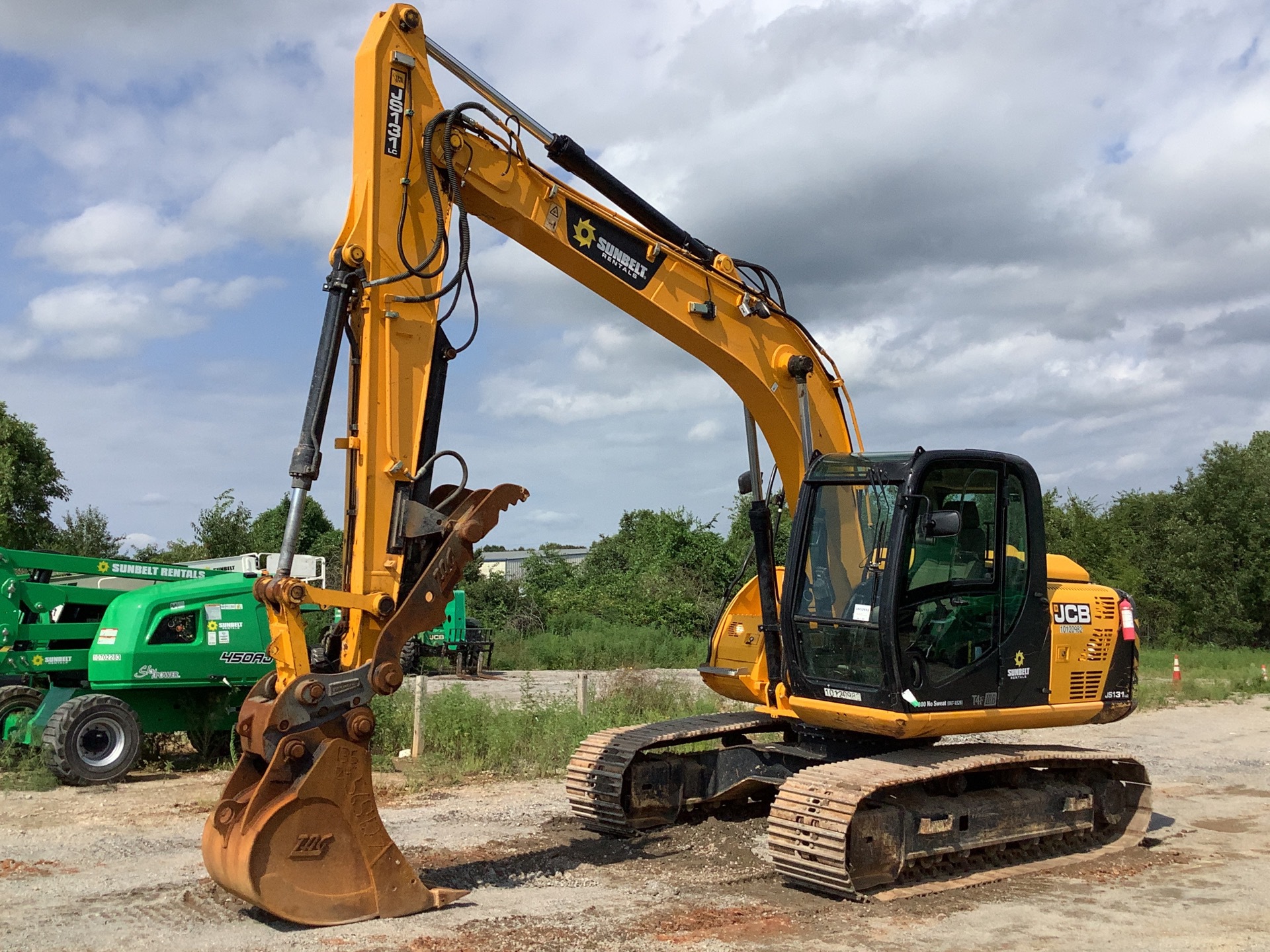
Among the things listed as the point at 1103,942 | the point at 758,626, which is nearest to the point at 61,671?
the point at 758,626

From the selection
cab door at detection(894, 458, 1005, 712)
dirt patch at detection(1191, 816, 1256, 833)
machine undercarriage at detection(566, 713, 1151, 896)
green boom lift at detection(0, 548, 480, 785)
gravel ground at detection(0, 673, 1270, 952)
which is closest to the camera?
gravel ground at detection(0, 673, 1270, 952)

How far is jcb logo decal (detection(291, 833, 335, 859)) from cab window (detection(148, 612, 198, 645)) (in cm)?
724

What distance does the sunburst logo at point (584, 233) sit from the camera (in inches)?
307

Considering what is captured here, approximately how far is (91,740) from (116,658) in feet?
2.80

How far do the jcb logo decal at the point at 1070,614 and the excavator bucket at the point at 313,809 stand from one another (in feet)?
15.0

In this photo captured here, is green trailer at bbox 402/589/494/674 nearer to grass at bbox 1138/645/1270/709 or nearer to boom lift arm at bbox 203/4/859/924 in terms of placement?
grass at bbox 1138/645/1270/709

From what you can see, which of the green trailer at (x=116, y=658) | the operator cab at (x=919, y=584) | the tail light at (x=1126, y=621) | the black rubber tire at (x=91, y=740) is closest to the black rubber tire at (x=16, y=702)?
the green trailer at (x=116, y=658)

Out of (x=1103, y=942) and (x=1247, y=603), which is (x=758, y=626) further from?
(x=1247, y=603)

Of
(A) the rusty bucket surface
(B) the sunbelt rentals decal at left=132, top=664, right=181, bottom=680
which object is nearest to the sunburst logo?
(A) the rusty bucket surface

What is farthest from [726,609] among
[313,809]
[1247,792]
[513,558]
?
[513,558]

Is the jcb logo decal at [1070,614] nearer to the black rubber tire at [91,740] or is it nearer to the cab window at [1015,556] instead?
the cab window at [1015,556]

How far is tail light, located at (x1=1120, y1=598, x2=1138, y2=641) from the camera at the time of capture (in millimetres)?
8820

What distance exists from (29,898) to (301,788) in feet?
7.49

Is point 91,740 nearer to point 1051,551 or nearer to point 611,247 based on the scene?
point 611,247
